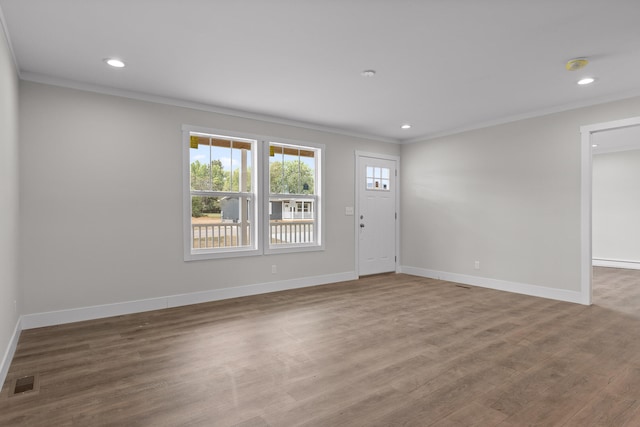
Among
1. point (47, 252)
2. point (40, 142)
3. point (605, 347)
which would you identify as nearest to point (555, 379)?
point (605, 347)

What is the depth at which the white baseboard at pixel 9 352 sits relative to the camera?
2437mm

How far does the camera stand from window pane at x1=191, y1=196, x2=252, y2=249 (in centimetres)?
467

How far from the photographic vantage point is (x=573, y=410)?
2102 millimetres

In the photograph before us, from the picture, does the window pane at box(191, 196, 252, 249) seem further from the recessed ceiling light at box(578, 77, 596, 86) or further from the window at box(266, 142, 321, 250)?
the recessed ceiling light at box(578, 77, 596, 86)

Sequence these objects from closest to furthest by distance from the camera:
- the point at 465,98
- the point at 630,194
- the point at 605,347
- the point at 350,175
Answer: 1. the point at 605,347
2. the point at 465,98
3. the point at 350,175
4. the point at 630,194

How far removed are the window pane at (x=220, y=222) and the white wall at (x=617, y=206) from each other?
770cm

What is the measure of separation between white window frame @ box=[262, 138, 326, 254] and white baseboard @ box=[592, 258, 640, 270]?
6433 millimetres

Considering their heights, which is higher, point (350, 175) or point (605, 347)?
point (350, 175)

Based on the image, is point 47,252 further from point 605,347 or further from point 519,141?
point 519,141

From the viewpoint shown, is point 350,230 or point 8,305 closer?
point 8,305

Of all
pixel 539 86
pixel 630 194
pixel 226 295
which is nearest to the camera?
pixel 539 86

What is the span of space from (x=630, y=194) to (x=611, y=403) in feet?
23.4

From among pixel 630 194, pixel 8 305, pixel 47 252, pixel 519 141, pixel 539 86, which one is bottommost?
pixel 8 305

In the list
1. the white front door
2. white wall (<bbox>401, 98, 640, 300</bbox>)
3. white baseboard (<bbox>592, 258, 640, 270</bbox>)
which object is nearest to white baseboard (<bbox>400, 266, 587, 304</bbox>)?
white wall (<bbox>401, 98, 640, 300</bbox>)
